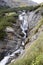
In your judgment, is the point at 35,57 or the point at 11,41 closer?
the point at 35,57

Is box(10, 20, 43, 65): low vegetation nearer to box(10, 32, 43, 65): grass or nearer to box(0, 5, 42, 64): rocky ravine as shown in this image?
box(10, 32, 43, 65): grass

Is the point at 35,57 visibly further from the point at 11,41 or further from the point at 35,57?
the point at 11,41

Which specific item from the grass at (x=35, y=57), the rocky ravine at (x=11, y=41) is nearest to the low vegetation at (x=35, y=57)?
the grass at (x=35, y=57)

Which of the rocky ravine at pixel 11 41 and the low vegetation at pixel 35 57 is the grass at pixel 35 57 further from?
the rocky ravine at pixel 11 41

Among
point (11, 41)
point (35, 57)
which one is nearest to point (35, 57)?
point (35, 57)

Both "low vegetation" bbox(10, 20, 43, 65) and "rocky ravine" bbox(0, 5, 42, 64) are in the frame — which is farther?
"rocky ravine" bbox(0, 5, 42, 64)

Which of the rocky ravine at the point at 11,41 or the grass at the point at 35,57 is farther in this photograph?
the rocky ravine at the point at 11,41

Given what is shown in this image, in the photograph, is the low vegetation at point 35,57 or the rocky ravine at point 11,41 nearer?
the low vegetation at point 35,57

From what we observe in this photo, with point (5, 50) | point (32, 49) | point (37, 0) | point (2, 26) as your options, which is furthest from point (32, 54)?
point (37, 0)

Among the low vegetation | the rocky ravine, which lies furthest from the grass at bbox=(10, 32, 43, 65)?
the rocky ravine

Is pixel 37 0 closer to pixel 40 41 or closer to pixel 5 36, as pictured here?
pixel 5 36

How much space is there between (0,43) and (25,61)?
14846 mm

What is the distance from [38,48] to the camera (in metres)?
13.2

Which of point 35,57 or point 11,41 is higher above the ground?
point 35,57
